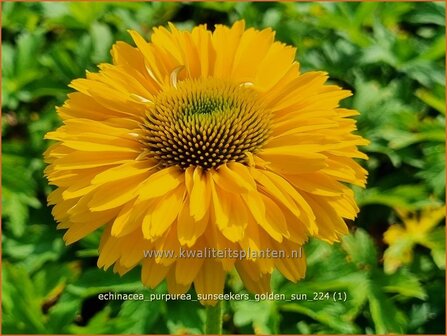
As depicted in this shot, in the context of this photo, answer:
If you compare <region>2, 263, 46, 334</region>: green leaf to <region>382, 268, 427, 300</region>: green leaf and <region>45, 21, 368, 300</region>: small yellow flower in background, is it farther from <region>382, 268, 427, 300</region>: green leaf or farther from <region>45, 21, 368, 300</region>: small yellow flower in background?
<region>382, 268, 427, 300</region>: green leaf

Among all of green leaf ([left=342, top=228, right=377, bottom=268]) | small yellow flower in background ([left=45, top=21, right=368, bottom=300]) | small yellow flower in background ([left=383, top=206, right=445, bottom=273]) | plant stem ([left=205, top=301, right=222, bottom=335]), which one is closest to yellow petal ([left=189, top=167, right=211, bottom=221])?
small yellow flower in background ([left=45, top=21, right=368, bottom=300])

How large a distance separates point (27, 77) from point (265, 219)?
134 cm

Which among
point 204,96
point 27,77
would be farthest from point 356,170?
point 27,77

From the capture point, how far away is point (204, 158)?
4.13 feet

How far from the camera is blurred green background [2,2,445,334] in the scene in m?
1.74

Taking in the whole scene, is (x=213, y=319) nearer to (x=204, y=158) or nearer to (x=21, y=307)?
(x=204, y=158)

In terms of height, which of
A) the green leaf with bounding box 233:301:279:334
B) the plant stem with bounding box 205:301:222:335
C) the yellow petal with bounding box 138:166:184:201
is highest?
the yellow petal with bounding box 138:166:184:201

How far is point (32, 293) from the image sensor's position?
1818 mm

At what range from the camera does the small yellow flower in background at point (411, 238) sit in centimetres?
188

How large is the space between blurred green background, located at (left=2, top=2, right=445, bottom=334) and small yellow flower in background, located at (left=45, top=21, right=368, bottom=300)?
1.75 ft

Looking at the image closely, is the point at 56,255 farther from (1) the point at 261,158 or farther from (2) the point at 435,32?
(2) the point at 435,32

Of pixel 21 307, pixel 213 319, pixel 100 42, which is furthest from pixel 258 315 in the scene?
pixel 100 42

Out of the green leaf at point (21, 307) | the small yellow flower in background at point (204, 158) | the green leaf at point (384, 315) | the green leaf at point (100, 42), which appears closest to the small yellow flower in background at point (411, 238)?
the green leaf at point (384, 315)

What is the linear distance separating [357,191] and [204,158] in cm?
89
